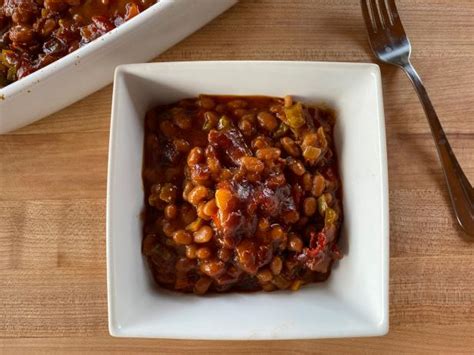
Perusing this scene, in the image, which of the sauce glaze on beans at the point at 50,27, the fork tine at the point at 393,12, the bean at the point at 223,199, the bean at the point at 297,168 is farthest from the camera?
the fork tine at the point at 393,12

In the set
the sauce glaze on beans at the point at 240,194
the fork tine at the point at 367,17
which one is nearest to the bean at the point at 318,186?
the sauce glaze on beans at the point at 240,194

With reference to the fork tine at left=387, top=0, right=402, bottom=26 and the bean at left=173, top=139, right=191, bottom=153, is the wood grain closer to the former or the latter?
the fork tine at left=387, top=0, right=402, bottom=26

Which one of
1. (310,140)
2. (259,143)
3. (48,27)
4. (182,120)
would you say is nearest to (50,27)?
(48,27)

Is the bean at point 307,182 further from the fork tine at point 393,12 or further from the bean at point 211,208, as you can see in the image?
the fork tine at point 393,12

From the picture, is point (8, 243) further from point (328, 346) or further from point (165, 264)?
point (328, 346)

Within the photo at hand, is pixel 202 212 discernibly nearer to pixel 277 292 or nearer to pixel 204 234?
pixel 204 234

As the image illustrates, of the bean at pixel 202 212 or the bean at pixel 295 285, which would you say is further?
the bean at pixel 295 285

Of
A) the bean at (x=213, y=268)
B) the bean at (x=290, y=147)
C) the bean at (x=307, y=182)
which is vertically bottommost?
the bean at (x=213, y=268)
